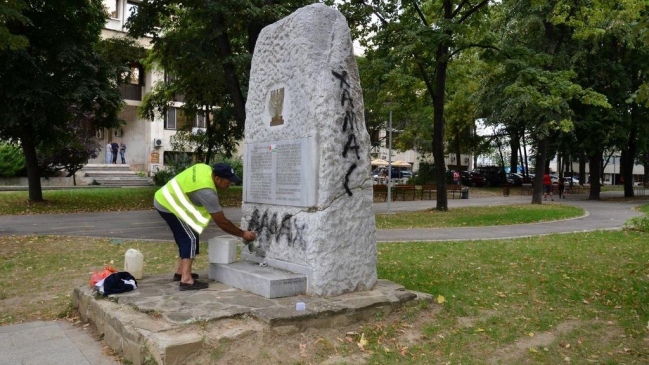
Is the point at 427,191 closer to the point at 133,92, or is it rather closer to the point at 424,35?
the point at 424,35

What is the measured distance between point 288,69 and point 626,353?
184 inches

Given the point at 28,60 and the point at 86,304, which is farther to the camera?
the point at 28,60

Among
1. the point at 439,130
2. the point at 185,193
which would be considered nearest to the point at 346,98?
the point at 185,193

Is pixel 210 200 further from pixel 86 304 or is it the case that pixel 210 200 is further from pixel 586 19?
pixel 586 19

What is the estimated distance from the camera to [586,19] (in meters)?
23.0

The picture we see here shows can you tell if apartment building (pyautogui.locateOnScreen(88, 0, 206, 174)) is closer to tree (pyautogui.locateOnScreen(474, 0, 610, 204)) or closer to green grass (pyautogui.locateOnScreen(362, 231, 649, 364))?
tree (pyautogui.locateOnScreen(474, 0, 610, 204))

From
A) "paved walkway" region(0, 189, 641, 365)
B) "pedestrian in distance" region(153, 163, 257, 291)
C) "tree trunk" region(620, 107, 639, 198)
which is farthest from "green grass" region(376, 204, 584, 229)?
"tree trunk" region(620, 107, 639, 198)

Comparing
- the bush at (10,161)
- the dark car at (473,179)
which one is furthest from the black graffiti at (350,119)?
the dark car at (473,179)

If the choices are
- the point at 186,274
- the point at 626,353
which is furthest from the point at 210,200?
the point at 626,353

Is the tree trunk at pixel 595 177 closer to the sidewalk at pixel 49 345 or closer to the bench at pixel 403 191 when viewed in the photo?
the bench at pixel 403 191

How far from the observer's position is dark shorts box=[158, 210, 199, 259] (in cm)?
628

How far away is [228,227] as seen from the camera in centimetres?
627

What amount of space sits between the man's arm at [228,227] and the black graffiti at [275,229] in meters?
0.16

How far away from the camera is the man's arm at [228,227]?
19.9ft
